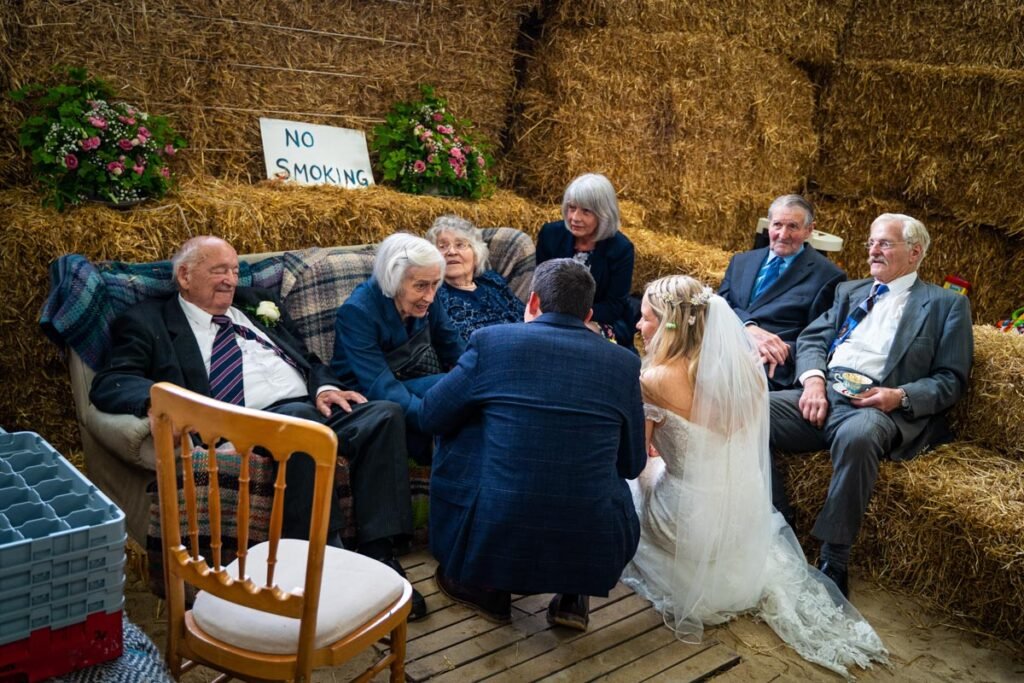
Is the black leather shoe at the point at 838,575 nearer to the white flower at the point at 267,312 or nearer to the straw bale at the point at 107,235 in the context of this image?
the white flower at the point at 267,312

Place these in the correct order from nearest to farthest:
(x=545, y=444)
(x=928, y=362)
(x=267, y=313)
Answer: (x=545, y=444)
(x=267, y=313)
(x=928, y=362)

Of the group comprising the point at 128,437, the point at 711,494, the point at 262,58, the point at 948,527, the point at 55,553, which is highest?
the point at 262,58

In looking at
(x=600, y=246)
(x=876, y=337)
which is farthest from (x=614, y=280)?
(x=876, y=337)

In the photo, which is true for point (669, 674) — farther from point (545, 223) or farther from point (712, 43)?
point (712, 43)

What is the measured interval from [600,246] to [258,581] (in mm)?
2904

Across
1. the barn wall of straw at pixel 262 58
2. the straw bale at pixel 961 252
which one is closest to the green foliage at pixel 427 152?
the barn wall of straw at pixel 262 58

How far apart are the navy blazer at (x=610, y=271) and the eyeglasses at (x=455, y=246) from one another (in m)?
0.61

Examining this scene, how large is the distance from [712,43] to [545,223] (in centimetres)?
195

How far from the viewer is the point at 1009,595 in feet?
10.8

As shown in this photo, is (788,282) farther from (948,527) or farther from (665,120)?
(665,120)

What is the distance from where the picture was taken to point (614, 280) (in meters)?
4.63

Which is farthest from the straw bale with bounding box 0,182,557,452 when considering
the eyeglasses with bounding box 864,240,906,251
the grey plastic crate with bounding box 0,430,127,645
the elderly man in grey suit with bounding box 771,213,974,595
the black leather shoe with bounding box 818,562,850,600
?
the black leather shoe with bounding box 818,562,850,600

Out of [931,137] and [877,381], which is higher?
[931,137]

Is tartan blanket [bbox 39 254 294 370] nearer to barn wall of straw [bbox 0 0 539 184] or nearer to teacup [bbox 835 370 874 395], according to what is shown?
barn wall of straw [bbox 0 0 539 184]
